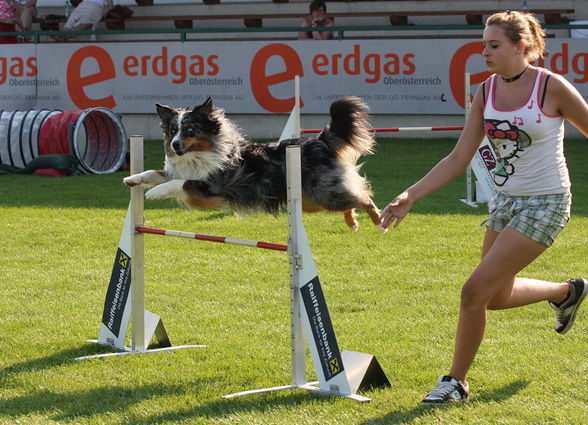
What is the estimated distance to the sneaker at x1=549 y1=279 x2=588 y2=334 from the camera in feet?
15.7

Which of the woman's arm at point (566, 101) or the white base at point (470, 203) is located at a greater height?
the woman's arm at point (566, 101)

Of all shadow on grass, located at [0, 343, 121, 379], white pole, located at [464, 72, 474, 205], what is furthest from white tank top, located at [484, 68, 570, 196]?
white pole, located at [464, 72, 474, 205]

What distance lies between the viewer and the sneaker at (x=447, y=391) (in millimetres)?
4262

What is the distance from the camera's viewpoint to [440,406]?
4238mm

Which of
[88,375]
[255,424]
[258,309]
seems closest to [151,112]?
[258,309]

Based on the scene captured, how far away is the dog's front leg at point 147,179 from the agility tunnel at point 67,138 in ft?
23.8

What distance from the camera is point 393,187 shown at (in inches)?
444

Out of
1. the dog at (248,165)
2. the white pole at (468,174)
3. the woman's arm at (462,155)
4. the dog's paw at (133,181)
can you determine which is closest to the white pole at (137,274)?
the dog's paw at (133,181)

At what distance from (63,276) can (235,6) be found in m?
12.1

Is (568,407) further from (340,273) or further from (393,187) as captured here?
(393,187)

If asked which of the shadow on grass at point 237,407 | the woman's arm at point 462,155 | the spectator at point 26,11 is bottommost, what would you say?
the shadow on grass at point 237,407

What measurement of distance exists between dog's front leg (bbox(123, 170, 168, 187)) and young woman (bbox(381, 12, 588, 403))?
1848 millimetres

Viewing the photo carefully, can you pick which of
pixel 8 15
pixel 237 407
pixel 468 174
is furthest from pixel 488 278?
pixel 8 15

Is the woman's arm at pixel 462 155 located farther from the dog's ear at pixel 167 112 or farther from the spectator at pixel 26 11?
the spectator at pixel 26 11
